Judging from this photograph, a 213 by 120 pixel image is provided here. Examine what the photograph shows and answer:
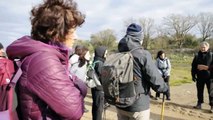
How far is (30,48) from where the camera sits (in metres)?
2.02

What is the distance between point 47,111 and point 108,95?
6.92 ft

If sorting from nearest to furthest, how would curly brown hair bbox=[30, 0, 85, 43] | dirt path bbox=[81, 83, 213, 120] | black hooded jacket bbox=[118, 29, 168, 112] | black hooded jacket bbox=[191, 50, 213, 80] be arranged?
curly brown hair bbox=[30, 0, 85, 43], black hooded jacket bbox=[118, 29, 168, 112], dirt path bbox=[81, 83, 213, 120], black hooded jacket bbox=[191, 50, 213, 80]

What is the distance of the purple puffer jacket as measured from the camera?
6.40 ft

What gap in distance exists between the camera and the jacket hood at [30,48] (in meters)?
2.03

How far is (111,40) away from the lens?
7144 cm

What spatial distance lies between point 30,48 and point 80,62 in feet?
14.7

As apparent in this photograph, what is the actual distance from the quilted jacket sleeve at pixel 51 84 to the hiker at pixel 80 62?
4244mm

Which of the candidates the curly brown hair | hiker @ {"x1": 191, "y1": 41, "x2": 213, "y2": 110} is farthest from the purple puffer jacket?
hiker @ {"x1": 191, "y1": 41, "x2": 213, "y2": 110}

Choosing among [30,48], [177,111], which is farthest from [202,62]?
[30,48]

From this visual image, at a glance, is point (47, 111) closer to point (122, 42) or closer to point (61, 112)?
point (61, 112)

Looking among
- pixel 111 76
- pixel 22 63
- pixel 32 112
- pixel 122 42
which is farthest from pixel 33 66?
pixel 122 42

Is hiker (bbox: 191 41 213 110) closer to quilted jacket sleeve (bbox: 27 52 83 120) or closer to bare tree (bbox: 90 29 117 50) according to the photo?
quilted jacket sleeve (bbox: 27 52 83 120)

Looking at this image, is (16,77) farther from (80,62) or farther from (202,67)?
(202,67)

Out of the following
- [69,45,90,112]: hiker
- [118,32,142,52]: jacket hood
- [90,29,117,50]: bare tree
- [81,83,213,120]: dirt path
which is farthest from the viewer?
[90,29,117,50]: bare tree
